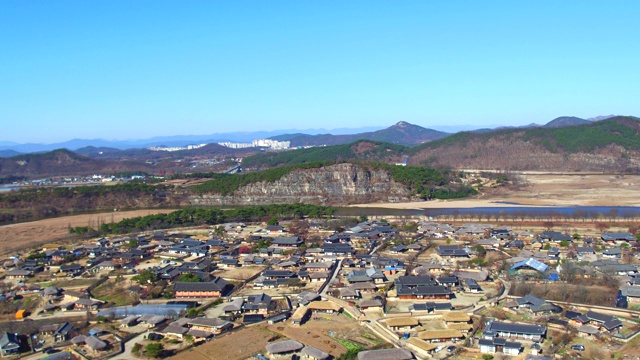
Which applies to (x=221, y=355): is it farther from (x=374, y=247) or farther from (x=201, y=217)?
(x=201, y=217)

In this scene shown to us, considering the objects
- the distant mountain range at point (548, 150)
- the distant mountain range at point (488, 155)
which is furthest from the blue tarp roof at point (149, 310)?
the distant mountain range at point (548, 150)

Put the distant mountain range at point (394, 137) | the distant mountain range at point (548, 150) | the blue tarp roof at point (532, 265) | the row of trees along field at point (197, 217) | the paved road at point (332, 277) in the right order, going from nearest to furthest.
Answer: the paved road at point (332, 277) < the blue tarp roof at point (532, 265) < the row of trees along field at point (197, 217) < the distant mountain range at point (548, 150) < the distant mountain range at point (394, 137)

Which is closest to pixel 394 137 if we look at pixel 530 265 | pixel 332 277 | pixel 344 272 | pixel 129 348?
pixel 344 272

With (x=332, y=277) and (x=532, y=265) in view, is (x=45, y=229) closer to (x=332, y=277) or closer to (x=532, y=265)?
(x=332, y=277)

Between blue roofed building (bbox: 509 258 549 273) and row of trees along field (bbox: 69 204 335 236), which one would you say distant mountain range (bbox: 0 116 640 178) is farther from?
blue roofed building (bbox: 509 258 549 273)

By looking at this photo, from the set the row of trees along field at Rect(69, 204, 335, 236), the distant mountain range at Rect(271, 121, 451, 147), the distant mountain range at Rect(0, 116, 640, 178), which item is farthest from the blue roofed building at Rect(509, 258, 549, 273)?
the distant mountain range at Rect(271, 121, 451, 147)

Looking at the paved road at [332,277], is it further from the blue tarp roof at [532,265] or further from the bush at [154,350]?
the blue tarp roof at [532,265]
